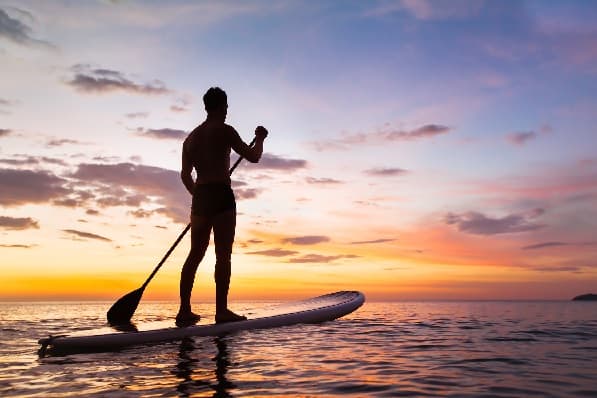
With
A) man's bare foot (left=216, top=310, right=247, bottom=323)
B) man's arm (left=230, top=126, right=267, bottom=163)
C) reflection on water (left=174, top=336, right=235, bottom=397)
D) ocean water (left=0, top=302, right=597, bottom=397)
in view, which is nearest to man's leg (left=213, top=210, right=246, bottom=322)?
man's bare foot (left=216, top=310, right=247, bottom=323)

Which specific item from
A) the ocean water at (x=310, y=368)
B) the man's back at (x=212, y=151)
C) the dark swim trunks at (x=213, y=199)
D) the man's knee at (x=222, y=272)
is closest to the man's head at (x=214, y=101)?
the man's back at (x=212, y=151)

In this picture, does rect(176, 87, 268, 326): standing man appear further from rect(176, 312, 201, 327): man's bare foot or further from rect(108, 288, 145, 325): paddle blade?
rect(108, 288, 145, 325): paddle blade

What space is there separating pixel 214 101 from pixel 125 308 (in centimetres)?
399

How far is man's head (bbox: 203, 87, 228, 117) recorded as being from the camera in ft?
23.6

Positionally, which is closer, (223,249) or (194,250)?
(223,249)

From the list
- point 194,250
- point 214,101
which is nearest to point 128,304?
point 194,250

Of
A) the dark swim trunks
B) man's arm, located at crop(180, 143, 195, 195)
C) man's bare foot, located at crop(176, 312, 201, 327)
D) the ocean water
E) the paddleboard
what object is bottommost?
the ocean water

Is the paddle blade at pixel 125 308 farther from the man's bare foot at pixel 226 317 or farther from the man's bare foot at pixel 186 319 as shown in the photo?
the man's bare foot at pixel 226 317

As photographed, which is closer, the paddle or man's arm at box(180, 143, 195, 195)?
man's arm at box(180, 143, 195, 195)

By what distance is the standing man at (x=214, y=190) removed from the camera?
23.2 feet

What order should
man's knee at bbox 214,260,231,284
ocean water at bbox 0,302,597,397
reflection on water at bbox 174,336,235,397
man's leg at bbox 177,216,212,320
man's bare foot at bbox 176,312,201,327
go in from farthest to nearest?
man's bare foot at bbox 176,312,201,327 < man's leg at bbox 177,216,212,320 < man's knee at bbox 214,260,231,284 < ocean water at bbox 0,302,597,397 < reflection on water at bbox 174,336,235,397

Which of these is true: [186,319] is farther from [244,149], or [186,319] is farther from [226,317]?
[244,149]

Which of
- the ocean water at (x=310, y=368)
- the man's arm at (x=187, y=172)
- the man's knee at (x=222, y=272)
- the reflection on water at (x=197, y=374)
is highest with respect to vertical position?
the man's arm at (x=187, y=172)

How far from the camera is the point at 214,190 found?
7.08 metres
